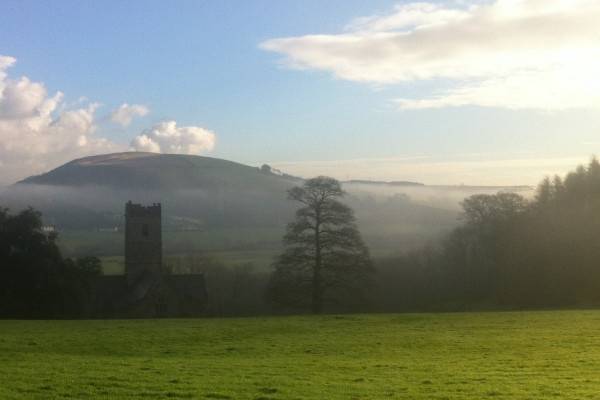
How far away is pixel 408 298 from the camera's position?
6072cm

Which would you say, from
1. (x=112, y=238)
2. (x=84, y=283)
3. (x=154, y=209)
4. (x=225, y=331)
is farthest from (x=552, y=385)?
(x=112, y=238)

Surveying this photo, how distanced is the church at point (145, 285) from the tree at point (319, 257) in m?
16.8

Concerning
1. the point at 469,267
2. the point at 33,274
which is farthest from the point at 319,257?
the point at 33,274

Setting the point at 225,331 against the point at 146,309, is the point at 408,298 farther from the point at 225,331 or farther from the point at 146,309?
the point at 225,331

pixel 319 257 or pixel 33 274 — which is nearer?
pixel 319 257

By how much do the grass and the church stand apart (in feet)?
97.0

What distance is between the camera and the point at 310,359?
69.7ft

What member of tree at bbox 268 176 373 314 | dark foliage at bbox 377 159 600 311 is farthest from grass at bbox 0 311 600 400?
dark foliage at bbox 377 159 600 311

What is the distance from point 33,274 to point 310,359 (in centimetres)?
3475

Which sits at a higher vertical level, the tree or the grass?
the tree

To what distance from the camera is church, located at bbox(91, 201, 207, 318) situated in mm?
62969

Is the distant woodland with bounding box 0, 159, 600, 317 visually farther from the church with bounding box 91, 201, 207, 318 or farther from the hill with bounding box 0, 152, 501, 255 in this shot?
the hill with bounding box 0, 152, 501, 255

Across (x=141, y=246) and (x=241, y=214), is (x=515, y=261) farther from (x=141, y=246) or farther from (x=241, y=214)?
(x=241, y=214)

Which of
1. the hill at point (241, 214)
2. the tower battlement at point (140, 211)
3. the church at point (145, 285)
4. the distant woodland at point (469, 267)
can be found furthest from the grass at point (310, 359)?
the hill at point (241, 214)
